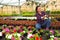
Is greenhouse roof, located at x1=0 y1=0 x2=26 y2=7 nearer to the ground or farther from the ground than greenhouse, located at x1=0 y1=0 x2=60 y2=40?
farther from the ground

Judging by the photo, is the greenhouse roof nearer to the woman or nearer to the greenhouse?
the greenhouse

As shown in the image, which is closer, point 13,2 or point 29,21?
point 29,21

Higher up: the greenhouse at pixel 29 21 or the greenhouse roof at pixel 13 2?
the greenhouse roof at pixel 13 2

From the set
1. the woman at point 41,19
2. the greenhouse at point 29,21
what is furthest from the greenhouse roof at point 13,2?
the woman at point 41,19

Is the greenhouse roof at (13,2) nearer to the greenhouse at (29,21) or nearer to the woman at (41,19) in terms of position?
the greenhouse at (29,21)

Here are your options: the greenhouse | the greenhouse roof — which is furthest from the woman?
the greenhouse roof

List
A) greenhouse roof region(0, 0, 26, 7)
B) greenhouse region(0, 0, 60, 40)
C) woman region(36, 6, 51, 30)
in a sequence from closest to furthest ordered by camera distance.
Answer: greenhouse region(0, 0, 60, 40), woman region(36, 6, 51, 30), greenhouse roof region(0, 0, 26, 7)

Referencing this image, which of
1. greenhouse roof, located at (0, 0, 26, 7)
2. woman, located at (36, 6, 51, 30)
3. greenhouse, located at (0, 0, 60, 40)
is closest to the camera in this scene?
greenhouse, located at (0, 0, 60, 40)

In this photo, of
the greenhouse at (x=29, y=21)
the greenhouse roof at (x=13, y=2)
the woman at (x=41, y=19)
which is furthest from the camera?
the greenhouse roof at (x=13, y=2)

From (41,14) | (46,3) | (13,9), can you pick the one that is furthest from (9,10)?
(41,14)

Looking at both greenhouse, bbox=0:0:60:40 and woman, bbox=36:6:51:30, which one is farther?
woman, bbox=36:6:51:30

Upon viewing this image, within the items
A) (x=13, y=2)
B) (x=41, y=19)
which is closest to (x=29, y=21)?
(x=41, y=19)


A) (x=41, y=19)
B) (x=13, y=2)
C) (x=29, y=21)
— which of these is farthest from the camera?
(x=13, y=2)

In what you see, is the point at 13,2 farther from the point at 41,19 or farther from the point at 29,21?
the point at 41,19
